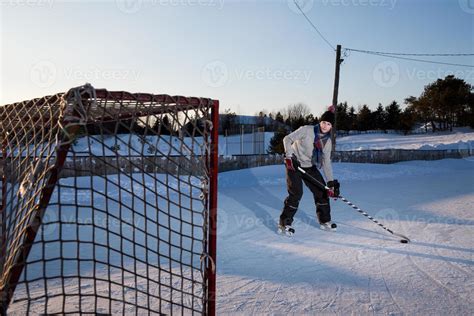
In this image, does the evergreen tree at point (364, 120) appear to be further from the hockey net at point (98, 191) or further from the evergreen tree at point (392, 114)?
the hockey net at point (98, 191)

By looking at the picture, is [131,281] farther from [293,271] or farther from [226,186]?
[226,186]

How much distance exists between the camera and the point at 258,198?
8.45 m

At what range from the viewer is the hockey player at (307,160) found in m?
4.91

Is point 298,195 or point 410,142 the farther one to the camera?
point 410,142

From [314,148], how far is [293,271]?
197cm

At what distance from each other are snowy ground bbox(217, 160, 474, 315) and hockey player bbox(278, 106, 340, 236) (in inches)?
17.7

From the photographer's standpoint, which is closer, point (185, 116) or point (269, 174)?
point (185, 116)

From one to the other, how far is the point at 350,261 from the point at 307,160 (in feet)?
5.24

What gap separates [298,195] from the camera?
498cm

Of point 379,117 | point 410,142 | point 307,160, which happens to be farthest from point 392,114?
point 307,160

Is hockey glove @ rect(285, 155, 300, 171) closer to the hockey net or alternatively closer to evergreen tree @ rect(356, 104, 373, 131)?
the hockey net

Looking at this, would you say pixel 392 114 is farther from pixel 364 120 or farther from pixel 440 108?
pixel 440 108

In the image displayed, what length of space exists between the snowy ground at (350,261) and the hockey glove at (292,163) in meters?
0.95

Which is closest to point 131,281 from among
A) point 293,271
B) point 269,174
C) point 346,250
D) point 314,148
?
point 293,271
